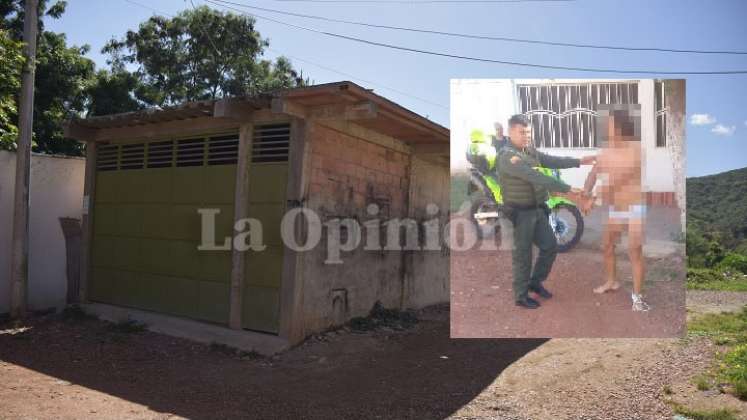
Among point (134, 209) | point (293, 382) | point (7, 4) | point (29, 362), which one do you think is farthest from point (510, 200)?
point (7, 4)

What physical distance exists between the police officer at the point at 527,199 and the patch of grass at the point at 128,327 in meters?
5.21

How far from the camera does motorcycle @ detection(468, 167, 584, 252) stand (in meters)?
5.24

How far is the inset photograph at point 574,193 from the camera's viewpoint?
5.23m

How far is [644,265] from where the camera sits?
5312 mm

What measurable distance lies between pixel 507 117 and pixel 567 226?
3.74 feet

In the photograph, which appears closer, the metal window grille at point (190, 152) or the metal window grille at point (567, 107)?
the metal window grille at point (567, 107)

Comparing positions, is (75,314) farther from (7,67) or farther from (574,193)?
(574,193)

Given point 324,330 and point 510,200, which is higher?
point 510,200

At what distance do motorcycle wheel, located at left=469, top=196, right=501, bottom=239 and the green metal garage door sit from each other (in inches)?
112

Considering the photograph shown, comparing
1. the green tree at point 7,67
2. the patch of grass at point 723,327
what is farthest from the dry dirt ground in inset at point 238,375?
the green tree at point 7,67

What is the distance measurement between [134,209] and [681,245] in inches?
297

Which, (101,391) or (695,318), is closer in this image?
(101,391)

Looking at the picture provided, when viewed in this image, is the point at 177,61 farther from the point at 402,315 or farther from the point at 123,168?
the point at 402,315

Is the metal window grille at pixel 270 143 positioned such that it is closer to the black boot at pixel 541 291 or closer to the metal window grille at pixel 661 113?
the black boot at pixel 541 291
